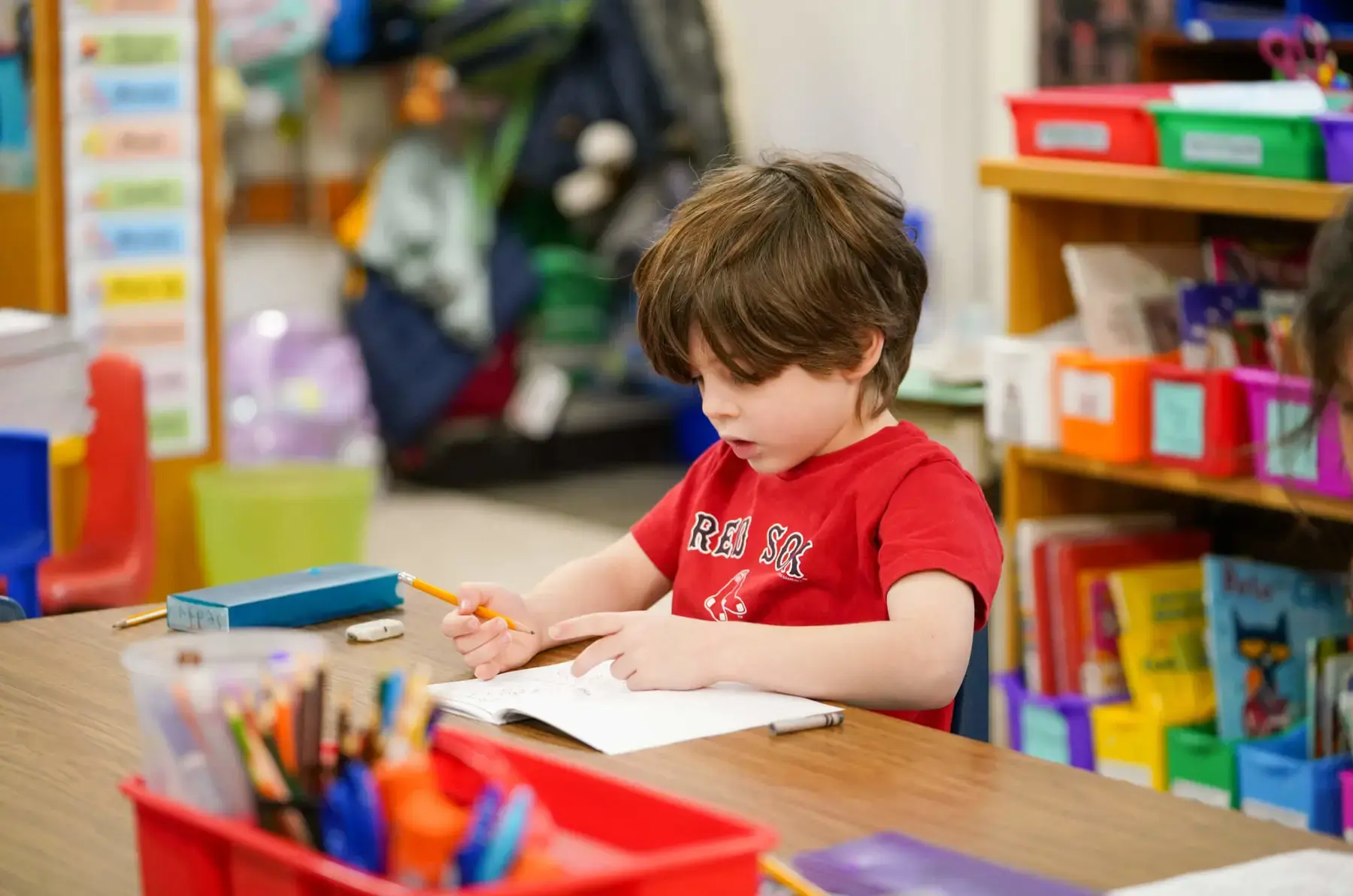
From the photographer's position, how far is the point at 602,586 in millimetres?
→ 1674

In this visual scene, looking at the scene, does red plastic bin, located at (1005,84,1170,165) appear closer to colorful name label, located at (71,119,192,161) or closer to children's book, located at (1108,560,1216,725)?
children's book, located at (1108,560,1216,725)

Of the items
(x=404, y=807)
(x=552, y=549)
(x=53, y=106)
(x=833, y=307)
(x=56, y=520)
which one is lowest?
(x=552, y=549)

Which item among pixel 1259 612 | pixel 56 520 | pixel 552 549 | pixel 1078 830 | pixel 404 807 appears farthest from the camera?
pixel 552 549

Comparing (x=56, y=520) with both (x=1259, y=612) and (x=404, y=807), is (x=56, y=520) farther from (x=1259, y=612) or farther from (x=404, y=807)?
(x=404, y=807)

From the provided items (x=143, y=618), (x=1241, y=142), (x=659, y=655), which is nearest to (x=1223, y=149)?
(x=1241, y=142)

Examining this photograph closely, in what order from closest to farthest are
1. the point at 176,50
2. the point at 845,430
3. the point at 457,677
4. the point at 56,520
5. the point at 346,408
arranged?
the point at 457,677
the point at 845,430
the point at 56,520
the point at 176,50
the point at 346,408

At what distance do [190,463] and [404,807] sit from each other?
9.84ft

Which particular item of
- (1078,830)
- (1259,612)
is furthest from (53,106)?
(1078,830)

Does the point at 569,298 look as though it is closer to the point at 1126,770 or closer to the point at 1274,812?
the point at 1126,770

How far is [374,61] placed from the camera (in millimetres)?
4871

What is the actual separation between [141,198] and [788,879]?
2908mm

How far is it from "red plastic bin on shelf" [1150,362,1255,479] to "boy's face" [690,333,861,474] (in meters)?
0.97

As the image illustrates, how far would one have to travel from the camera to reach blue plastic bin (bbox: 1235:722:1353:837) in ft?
7.39

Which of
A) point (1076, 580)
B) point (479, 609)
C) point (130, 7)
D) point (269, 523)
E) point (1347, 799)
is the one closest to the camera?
point (479, 609)
